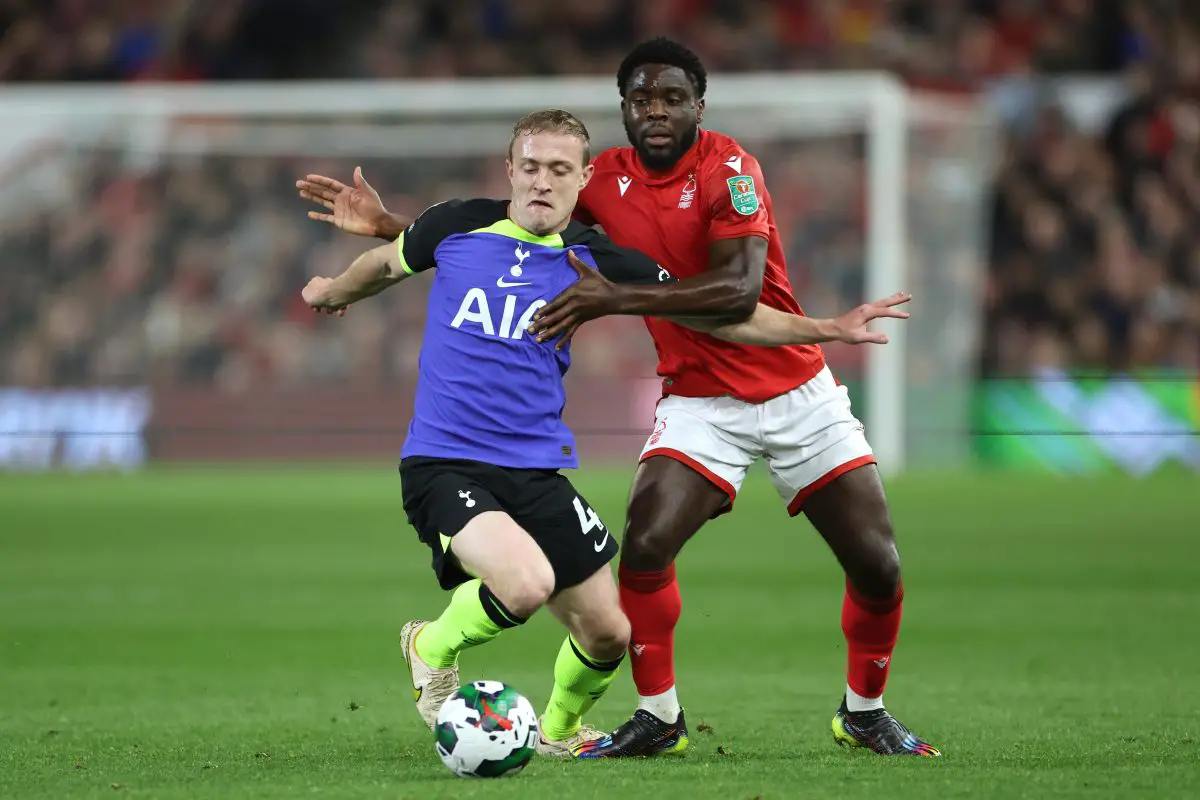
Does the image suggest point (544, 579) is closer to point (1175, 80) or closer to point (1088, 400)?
point (1088, 400)

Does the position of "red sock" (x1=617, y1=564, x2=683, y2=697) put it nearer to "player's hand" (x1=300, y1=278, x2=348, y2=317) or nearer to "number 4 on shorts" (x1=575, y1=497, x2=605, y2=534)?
"number 4 on shorts" (x1=575, y1=497, x2=605, y2=534)

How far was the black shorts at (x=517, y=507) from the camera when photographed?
5891 millimetres

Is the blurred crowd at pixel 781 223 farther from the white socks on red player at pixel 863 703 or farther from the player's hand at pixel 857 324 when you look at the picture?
the player's hand at pixel 857 324

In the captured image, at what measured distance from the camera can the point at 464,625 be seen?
234 inches

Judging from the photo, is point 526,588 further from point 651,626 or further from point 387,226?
point 387,226

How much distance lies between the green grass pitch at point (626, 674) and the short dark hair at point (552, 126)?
2029 mm

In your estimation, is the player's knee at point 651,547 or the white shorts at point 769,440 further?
the white shorts at point 769,440

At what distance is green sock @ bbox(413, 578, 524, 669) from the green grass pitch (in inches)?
13.5

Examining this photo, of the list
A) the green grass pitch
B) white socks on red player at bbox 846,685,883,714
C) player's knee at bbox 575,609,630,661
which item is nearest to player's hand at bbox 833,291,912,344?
player's knee at bbox 575,609,630,661

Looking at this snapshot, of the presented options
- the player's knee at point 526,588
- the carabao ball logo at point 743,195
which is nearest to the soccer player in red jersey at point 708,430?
the carabao ball logo at point 743,195

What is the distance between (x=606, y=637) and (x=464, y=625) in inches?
17.9

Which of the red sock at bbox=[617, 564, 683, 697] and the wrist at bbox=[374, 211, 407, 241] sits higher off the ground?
the wrist at bbox=[374, 211, 407, 241]

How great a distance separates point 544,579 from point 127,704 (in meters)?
2.55

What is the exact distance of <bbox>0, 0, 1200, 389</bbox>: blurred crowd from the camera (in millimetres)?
20438
